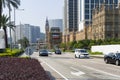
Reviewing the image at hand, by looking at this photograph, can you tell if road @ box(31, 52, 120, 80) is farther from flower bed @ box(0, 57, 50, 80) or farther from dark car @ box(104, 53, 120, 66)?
flower bed @ box(0, 57, 50, 80)

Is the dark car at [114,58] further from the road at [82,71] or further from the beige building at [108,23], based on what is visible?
the beige building at [108,23]

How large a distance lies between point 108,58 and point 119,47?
939 inches

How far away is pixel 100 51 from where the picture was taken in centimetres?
8175

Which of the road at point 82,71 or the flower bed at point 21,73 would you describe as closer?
the flower bed at point 21,73

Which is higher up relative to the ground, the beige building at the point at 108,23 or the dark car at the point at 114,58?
the beige building at the point at 108,23

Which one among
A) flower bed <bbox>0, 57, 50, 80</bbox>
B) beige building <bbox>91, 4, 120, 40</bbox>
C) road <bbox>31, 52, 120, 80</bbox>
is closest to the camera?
flower bed <bbox>0, 57, 50, 80</bbox>

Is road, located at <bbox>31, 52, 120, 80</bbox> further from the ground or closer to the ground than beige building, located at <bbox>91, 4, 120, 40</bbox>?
closer to the ground

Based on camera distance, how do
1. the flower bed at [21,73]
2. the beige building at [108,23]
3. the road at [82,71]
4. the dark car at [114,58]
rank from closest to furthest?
the flower bed at [21,73], the road at [82,71], the dark car at [114,58], the beige building at [108,23]

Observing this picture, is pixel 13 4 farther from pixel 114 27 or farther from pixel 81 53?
pixel 114 27

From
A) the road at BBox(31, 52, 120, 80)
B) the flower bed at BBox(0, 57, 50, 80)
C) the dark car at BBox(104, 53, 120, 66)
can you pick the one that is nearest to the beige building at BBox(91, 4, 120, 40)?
the dark car at BBox(104, 53, 120, 66)

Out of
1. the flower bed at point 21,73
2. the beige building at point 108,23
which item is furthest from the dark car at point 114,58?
the beige building at point 108,23

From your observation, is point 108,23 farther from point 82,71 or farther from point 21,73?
point 21,73

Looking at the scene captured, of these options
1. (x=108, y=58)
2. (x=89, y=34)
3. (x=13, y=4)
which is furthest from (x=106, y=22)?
(x=108, y=58)

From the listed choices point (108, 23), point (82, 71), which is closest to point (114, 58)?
point (82, 71)
